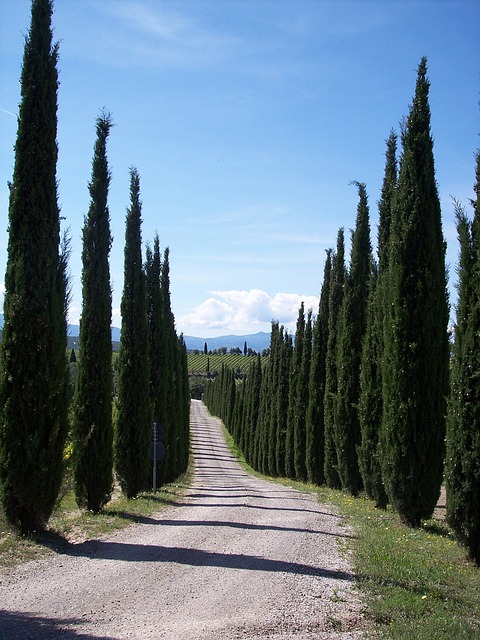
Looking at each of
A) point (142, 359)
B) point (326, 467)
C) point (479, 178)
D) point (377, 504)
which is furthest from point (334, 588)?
point (326, 467)

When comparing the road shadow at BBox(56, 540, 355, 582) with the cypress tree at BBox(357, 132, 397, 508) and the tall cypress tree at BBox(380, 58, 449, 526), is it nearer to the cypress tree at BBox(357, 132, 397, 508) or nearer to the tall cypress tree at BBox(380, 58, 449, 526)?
the tall cypress tree at BBox(380, 58, 449, 526)

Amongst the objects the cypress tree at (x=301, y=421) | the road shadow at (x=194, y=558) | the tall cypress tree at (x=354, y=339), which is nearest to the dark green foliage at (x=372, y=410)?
the tall cypress tree at (x=354, y=339)

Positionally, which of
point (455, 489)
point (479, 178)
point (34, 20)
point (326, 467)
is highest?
point (34, 20)

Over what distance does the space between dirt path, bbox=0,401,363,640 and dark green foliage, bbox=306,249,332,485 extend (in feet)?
41.7

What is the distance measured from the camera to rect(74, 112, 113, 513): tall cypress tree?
495 inches

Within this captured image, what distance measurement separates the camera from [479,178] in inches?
337

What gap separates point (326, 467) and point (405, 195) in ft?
39.5

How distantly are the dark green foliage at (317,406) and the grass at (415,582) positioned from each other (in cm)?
1204

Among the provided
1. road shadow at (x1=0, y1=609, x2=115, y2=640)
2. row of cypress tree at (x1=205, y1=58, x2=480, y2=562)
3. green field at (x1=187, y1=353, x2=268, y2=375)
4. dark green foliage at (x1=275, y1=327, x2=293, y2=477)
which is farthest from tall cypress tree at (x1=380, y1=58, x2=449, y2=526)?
green field at (x1=187, y1=353, x2=268, y2=375)

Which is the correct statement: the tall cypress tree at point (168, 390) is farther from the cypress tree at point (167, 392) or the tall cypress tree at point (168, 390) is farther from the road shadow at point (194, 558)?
the road shadow at point (194, 558)

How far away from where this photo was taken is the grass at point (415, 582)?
5.40m

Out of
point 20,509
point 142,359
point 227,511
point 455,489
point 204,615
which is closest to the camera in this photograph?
point 204,615

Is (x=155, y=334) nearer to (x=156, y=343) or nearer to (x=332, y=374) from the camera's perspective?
(x=156, y=343)

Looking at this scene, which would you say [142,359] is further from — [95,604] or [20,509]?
[95,604]
